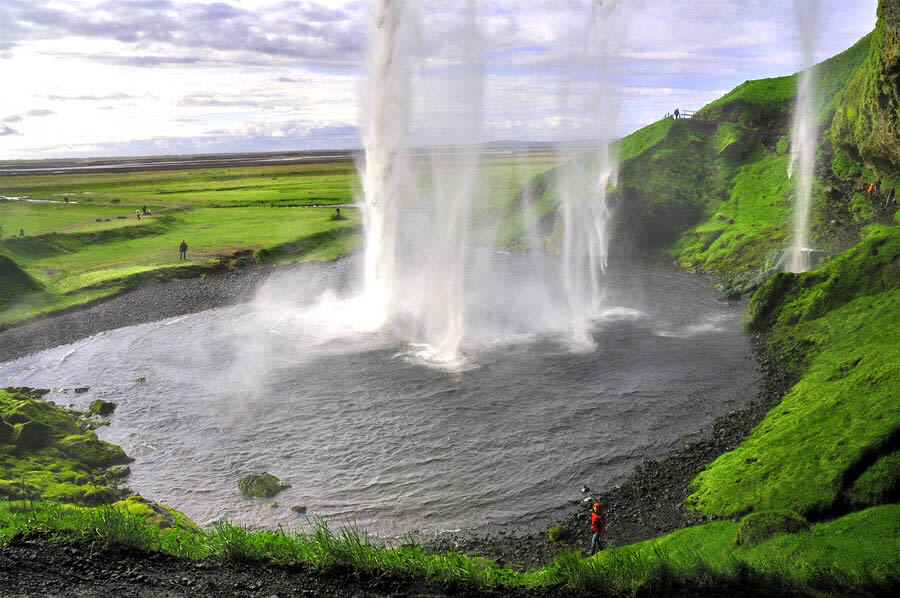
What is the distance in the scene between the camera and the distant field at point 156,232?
5581 cm

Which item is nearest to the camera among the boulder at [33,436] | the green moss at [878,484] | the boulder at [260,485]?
the green moss at [878,484]

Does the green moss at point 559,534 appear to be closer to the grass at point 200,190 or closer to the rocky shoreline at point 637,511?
the rocky shoreline at point 637,511

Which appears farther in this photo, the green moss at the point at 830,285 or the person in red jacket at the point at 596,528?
the green moss at the point at 830,285

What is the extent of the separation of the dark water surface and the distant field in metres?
13.9

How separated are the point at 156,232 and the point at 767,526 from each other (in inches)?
3143

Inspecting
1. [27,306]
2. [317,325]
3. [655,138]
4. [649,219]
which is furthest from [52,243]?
[655,138]

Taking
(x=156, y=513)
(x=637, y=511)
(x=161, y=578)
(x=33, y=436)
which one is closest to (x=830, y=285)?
(x=637, y=511)

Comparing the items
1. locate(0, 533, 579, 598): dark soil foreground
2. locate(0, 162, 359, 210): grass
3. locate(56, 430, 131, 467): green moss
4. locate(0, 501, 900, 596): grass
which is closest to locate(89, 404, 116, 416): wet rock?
locate(56, 430, 131, 467): green moss

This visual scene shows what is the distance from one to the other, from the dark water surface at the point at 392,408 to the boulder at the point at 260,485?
1.55 ft

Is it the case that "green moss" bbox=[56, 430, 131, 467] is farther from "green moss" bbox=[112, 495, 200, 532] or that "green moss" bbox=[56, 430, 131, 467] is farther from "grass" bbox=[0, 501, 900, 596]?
"grass" bbox=[0, 501, 900, 596]

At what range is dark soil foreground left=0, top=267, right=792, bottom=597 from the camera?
15.0m

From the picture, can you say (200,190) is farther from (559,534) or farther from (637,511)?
(637,511)

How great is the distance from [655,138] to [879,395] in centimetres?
6284

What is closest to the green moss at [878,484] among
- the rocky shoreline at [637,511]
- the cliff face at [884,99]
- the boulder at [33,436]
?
the rocky shoreline at [637,511]
